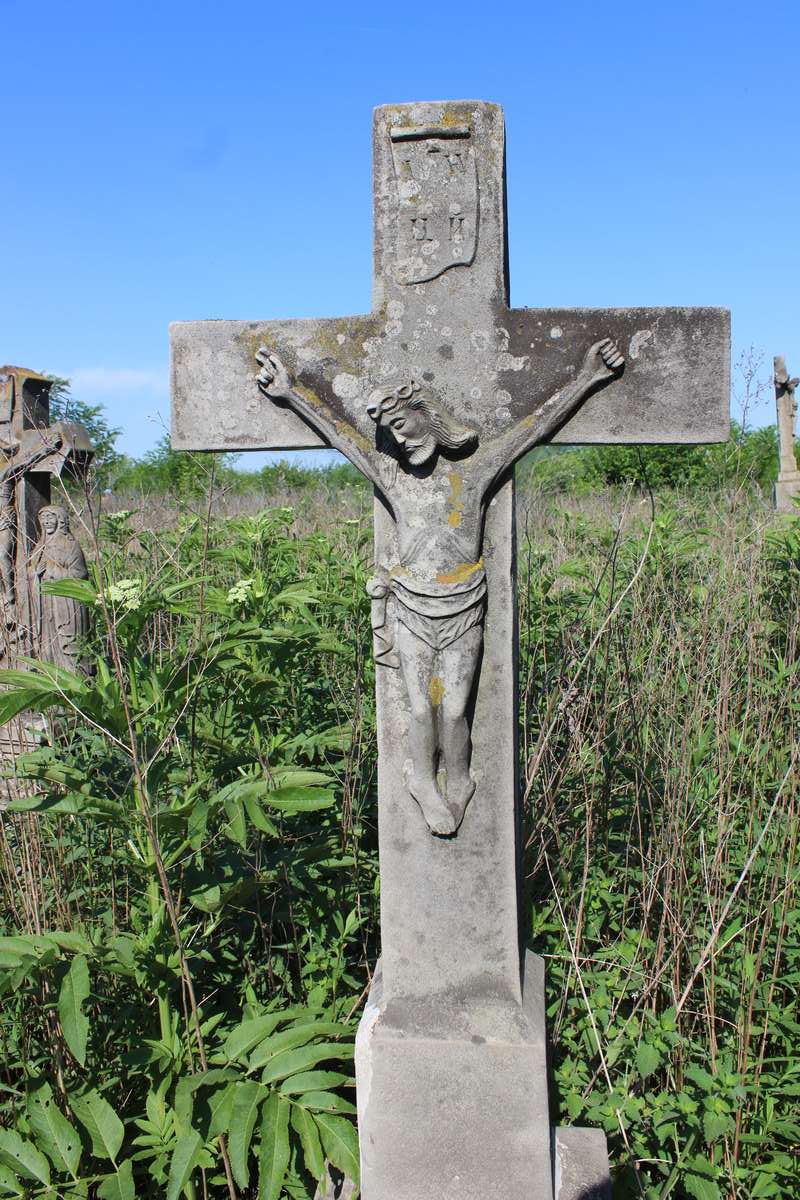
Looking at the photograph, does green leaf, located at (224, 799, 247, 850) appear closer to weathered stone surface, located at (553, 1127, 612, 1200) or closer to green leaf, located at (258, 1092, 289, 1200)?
green leaf, located at (258, 1092, 289, 1200)

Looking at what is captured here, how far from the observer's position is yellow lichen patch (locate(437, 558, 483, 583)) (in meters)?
2.14

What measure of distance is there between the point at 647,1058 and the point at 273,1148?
88 centimetres

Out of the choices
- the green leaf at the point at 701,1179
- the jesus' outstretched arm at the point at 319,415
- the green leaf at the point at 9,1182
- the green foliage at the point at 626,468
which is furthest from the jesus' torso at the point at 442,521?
the green foliage at the point at 626,468

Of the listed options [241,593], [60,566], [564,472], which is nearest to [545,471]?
[564,472]

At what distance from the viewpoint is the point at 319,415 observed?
2.24m

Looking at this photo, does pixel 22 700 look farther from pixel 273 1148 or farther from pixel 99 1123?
pixel 273 1148

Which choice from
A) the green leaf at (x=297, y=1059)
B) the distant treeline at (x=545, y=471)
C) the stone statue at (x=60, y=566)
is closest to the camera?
the green leaf at (x=297, y=1059)

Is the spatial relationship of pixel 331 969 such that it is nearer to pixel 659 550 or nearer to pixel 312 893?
pixel 312 893

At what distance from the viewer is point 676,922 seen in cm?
251

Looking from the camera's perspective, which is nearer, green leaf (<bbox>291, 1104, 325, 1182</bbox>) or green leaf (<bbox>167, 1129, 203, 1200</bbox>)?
green leaf (<bbox>167, 1129, 203, 1200</bbox>)

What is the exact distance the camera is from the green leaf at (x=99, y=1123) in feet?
7.26

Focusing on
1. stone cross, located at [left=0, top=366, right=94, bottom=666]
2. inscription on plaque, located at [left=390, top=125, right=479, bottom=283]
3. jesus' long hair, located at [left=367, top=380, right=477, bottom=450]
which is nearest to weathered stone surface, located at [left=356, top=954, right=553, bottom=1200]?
jesus' long hair, located at [left=367, top=380, right=477, bottom=450]

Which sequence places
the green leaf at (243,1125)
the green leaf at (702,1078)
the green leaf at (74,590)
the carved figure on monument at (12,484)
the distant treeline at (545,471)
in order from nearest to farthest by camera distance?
the green leaf at (243,1125) → the green leaf at (702,1078) → the green leaf at (74,590) → the carved figure on monument at (12,484) → the distant treeline at (545,471)

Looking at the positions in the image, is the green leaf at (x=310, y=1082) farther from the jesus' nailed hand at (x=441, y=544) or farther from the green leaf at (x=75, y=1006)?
the jesus' nailed hand at (x=441, y=544)
